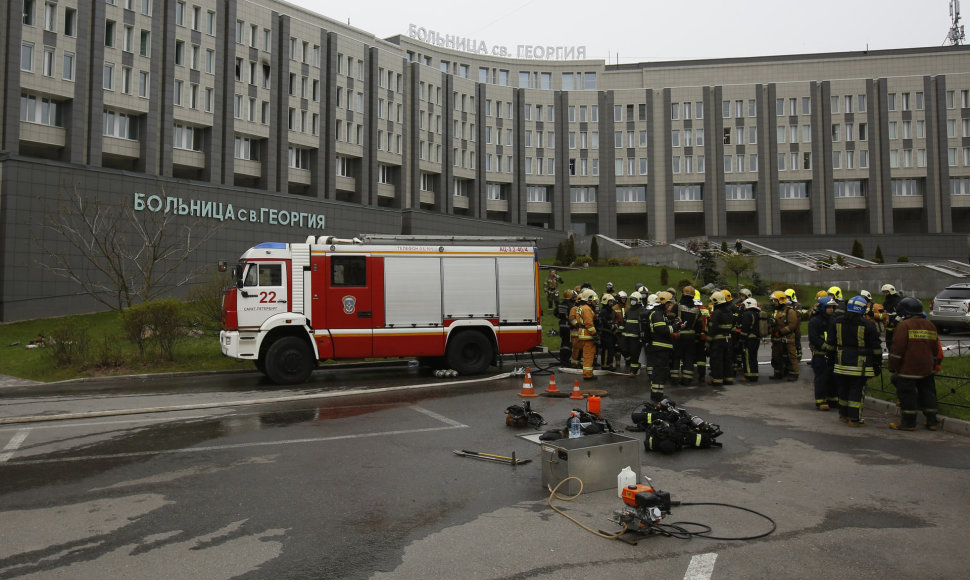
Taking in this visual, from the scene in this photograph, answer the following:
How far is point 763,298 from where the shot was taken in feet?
109

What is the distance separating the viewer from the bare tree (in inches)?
1211

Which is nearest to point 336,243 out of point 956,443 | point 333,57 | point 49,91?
point 956,443

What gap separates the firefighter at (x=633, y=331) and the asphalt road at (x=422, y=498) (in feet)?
11.3

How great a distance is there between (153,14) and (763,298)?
38.8 m

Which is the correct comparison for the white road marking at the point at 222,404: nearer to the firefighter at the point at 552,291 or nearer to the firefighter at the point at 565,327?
the firefighter at the point at 565,327

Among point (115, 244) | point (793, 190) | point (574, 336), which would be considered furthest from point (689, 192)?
point (574, 336)

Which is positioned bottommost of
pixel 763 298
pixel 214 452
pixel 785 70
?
pixel 214 452

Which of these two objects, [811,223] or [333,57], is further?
[811,223]

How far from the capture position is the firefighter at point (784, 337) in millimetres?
13797

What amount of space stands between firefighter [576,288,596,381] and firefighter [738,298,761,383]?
316 cm

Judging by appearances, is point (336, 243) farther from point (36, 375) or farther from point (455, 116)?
point (455, 116)

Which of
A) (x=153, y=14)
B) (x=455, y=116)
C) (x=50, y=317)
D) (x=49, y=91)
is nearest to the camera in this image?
(x=50, y=317)

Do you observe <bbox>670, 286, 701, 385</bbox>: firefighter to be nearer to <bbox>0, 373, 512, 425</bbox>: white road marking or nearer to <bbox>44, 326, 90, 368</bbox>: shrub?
<bbox>0, 373, 512, 425</bbox>: white road marking

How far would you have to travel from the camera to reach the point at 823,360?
11047mm
